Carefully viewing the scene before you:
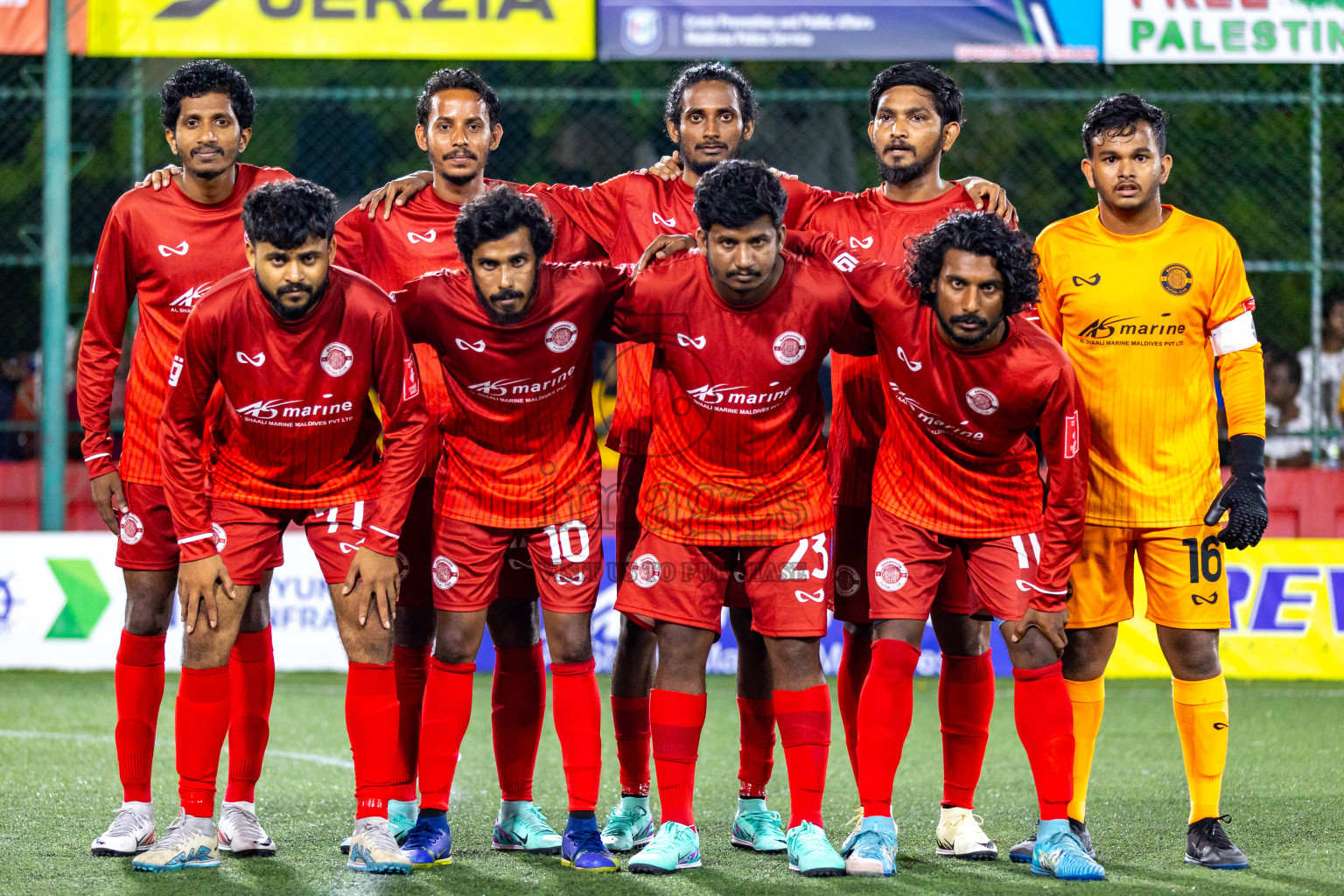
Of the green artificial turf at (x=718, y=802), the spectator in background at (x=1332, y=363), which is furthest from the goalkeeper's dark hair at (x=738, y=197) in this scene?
the spectator in background at (x=1332, y=363)

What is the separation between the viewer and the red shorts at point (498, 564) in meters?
4.23

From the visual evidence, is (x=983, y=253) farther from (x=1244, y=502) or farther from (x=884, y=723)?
(x=884, y=723)

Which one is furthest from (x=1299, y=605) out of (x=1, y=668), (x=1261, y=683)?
(x=1, y=668)

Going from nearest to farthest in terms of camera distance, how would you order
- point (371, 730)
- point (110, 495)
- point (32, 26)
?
point (371, 730) → point (110, 495) → point (32, 26)

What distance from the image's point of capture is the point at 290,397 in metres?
4.13

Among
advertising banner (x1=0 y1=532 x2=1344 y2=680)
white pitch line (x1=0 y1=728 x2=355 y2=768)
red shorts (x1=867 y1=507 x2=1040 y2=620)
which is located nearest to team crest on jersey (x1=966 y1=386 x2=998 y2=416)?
red shorts (x1=867 y1=507 x2=1040 y2=620)

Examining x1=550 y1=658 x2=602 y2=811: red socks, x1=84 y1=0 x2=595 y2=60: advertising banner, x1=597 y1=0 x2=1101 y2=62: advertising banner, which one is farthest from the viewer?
x1=597 y1=0 x2=1101 y2=62: advertising banner

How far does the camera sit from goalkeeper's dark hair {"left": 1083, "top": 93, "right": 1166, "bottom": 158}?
4.39 meters

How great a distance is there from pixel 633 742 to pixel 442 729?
66cm

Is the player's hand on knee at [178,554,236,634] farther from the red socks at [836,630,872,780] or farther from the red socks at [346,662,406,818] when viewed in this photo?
the red socks at [836,630,872,780]

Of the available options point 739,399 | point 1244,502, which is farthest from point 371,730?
point 1244,502

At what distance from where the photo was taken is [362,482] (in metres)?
4.26

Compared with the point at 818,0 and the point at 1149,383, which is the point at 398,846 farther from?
the point at 818,0

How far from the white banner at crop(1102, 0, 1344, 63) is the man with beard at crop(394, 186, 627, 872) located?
18.1 ft
